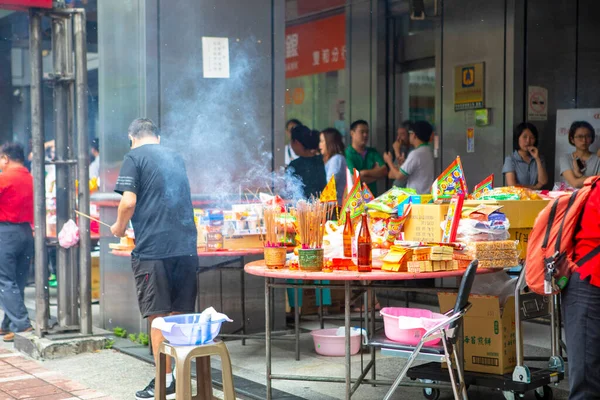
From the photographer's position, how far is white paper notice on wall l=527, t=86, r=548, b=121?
8969 mm

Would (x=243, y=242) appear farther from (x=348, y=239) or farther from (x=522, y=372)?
(x=522, y=372)

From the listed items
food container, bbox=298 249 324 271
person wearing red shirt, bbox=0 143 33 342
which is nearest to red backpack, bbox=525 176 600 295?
food container, bbox=298 249 324 271

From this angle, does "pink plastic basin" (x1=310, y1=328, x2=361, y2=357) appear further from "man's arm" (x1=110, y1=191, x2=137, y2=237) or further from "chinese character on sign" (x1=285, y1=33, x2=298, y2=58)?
"chinese character on sign" (x1=285, y1=33, x2=298, y2=58)

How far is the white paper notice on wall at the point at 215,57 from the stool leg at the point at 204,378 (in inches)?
133

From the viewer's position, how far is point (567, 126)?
8898mm

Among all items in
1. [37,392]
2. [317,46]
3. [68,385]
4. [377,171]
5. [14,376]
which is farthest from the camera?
[317,46]

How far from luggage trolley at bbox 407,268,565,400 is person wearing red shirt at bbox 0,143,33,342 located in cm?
437

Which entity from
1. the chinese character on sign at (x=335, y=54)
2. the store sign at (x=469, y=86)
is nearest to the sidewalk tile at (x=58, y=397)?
the store sign at (x=469, y=86)

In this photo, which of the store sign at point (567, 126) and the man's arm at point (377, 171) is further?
the man's arm at point (377, 171)

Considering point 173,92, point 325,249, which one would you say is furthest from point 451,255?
point 173,92

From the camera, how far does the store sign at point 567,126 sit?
28.5 feet

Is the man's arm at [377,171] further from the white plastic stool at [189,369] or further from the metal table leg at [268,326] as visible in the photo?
the white plastic stool at [189,369]

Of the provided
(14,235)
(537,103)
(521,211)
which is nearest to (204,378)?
(521,211)

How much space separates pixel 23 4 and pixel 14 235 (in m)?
2.39
